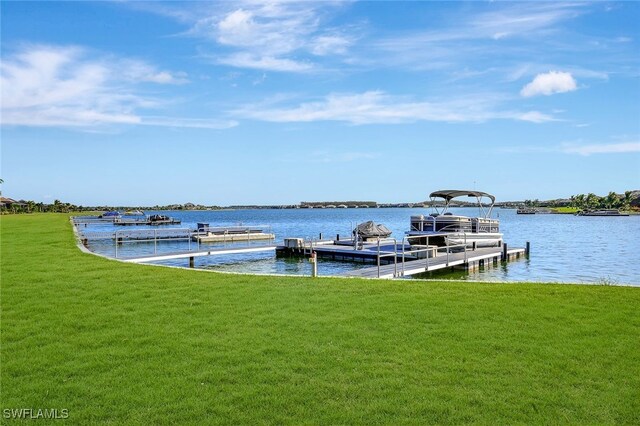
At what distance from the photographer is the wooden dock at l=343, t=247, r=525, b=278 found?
16.3 metres

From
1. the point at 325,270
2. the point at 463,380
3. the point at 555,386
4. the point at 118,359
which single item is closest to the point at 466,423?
the point at 463,380

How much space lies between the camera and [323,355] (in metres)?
5.86

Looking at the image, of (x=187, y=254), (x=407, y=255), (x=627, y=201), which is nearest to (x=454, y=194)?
(x=407, y=255)

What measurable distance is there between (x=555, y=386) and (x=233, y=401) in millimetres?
3240

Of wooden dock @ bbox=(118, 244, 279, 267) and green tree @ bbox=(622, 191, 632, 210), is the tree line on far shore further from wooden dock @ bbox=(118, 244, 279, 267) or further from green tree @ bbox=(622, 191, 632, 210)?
wooden dock @ bbox=(118, 244, 279, 267)

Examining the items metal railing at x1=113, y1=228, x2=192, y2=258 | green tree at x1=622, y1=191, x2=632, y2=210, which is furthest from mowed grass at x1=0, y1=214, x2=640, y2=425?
green tree at x1=622, y1=191, x2=632, y2=210

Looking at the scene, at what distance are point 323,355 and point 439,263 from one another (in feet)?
50.8

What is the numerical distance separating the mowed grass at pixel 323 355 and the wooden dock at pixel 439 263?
6301mm

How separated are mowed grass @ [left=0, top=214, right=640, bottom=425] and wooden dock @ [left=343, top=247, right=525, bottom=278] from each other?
248 inches

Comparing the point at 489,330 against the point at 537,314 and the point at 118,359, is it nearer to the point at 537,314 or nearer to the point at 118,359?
the point at 537,314

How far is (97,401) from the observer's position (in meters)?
4.64

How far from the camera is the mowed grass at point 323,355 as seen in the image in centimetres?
451

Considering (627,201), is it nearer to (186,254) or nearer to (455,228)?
(455,228)

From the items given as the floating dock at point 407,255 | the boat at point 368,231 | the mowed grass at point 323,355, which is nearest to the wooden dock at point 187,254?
the floating dock at point 407,255
